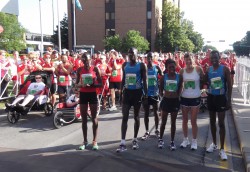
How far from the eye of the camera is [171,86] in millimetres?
6551

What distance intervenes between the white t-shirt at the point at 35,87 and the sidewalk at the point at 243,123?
5.69m

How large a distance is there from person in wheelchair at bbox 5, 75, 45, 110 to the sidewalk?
18.7 feet

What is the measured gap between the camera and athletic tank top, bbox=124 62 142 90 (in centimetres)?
655

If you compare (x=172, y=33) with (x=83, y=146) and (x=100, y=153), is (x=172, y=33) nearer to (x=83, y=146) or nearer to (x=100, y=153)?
(x=83, y=146)

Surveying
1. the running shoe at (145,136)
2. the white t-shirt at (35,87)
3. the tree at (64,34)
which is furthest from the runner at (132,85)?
the tree at (64,34)

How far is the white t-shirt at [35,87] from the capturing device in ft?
32.0

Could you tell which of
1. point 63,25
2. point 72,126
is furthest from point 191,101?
point 63,25

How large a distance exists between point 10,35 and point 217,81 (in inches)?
3431

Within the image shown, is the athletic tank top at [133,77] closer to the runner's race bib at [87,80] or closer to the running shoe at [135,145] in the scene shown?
the runner's race bib at [87,80]

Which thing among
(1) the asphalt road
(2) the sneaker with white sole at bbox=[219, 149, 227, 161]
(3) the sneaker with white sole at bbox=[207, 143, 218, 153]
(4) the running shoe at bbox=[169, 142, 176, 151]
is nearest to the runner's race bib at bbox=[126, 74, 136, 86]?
(1) the asphalt road

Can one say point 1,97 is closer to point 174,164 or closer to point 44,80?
point 44,80

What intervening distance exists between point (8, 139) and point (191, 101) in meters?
4.29

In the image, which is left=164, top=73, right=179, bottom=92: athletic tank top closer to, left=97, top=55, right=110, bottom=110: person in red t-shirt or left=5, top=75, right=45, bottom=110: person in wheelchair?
left=5, top=75, right=45, bottom=110: person in wheelchair

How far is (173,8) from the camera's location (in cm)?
5988
